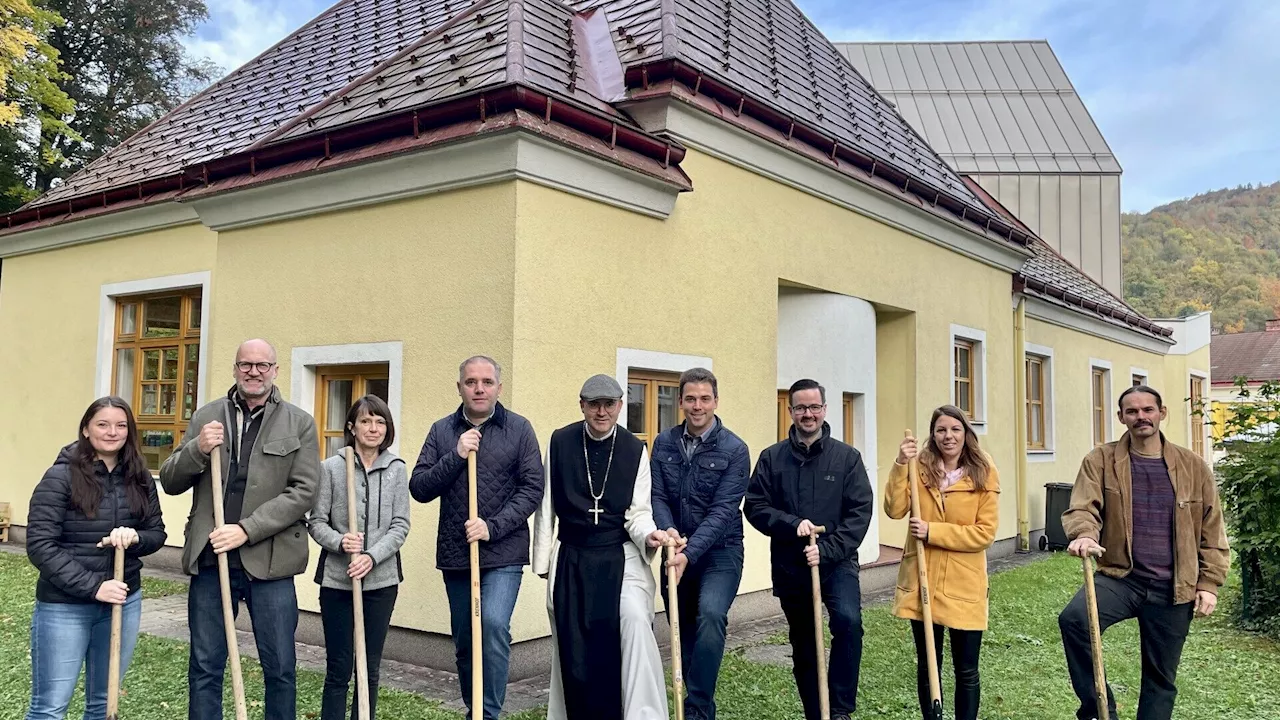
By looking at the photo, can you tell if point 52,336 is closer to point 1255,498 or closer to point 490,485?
point 490,485

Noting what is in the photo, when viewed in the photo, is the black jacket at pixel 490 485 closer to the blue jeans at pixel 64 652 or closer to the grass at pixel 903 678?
the grass at pixel 903 678

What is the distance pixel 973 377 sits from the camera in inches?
472

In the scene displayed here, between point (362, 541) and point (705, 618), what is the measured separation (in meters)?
1.71

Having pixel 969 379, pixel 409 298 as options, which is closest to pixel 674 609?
pixel 409 298

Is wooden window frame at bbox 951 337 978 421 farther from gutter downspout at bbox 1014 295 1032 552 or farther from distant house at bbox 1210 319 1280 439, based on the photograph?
distant house at bbox 1210 319 1280 439

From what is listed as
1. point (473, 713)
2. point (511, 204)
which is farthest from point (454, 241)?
point (473, 713)

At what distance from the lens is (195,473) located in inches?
155

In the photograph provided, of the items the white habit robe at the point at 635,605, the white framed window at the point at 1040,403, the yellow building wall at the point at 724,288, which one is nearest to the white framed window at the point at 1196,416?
the white framed window at the point at 1040,403

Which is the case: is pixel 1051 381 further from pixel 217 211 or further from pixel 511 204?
pixel 217 211

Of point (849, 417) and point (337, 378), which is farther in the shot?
point (849, 417)

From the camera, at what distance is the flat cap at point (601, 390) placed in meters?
4.29

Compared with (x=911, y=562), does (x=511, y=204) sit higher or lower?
higher

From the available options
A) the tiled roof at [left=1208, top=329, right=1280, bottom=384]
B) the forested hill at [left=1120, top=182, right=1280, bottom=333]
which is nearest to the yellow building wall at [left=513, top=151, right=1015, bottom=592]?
the tiled roof at [left=1208, top=329, right=1280, bottom=384]

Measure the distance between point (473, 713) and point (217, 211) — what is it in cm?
523
